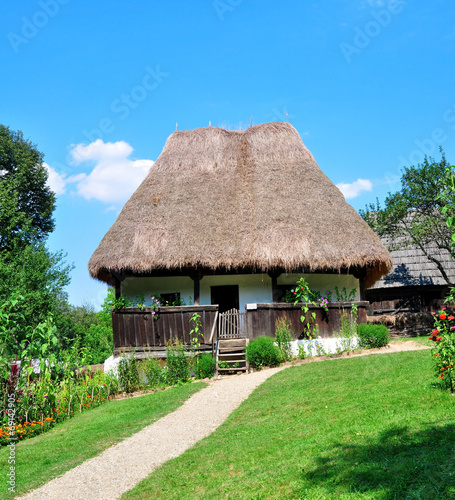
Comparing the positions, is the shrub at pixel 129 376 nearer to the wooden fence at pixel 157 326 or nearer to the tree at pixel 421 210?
the wooden fence at pixel 157 326

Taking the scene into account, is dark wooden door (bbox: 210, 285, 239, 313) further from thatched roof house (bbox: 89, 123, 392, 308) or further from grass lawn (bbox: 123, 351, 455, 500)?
grass lawn (bbox: 123, 351, 455, 500)

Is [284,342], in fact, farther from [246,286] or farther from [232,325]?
[246,286]

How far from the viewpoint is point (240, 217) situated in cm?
1523

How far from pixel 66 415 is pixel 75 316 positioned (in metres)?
32.2

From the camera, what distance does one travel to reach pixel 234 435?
674 cm

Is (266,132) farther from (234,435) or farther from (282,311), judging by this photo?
(234,435)

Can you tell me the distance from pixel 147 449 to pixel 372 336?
8153 mm

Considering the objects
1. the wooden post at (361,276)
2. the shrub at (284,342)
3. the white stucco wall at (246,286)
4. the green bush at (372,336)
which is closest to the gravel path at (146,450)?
the shrub at (284,342)

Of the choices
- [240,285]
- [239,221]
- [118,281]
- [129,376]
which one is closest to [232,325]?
[240,285]

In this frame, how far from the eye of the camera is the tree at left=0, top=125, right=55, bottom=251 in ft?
79.2

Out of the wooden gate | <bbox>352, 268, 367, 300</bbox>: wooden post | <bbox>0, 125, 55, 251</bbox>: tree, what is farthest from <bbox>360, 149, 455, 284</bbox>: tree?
<bbox>0, 125, 55, 251</bbox>: tree

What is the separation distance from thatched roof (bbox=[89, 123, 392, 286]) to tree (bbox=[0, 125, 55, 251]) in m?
10.2

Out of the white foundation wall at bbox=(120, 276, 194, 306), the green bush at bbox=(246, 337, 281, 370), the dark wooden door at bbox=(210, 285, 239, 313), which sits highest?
the white foundation wall at bbox=(120, 276, 194, 306)

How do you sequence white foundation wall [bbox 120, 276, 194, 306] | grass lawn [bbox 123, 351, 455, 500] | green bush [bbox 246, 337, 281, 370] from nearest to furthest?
grass lawn [bbox 123, 351, 455, 500] → green bush [bbox 246, 337, 281, 370] → white foundation wall [bbox 120, 276, 194, 306]
